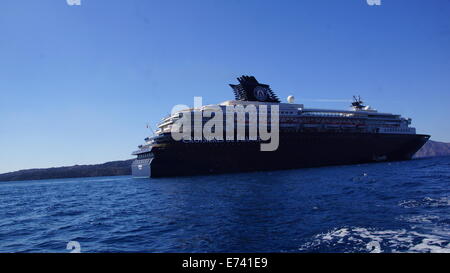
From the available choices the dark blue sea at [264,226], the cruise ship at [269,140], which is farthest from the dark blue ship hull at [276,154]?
the dark blue sea at [264,226]

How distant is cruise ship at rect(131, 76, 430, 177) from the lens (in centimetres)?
5391

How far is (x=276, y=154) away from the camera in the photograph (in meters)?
59.3

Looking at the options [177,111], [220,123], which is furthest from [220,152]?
[177,111]

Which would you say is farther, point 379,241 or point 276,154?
point 276,154

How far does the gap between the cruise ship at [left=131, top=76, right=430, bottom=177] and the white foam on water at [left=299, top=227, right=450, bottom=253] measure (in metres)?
43.9

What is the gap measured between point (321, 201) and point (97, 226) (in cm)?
1367

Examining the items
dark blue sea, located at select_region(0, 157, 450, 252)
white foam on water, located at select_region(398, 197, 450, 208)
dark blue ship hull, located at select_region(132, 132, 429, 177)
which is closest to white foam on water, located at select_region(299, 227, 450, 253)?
dark blue sea, located at select_region(0, 157, 450, 252)

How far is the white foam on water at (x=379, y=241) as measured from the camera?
9492 millimetres

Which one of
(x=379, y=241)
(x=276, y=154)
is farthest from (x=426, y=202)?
(x=276, y=154)

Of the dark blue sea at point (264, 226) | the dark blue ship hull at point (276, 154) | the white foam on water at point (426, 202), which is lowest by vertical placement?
the dark blue sea at point (264, 226)

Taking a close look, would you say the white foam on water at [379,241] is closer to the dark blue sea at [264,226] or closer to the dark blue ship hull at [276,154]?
the dark blue sea at [264,226]

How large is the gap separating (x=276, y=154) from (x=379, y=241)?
49351 millimetres

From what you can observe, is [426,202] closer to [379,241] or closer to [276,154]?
[379,241]

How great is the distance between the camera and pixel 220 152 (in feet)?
182
